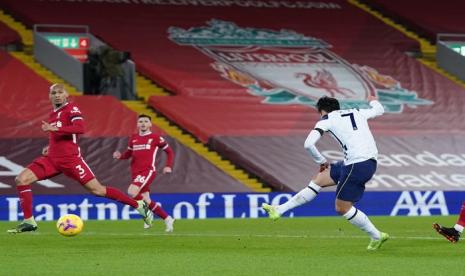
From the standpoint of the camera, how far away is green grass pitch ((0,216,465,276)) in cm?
1055

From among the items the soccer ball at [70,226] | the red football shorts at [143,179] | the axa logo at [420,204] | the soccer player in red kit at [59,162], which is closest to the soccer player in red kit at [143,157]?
the red football shorts at [143,179]

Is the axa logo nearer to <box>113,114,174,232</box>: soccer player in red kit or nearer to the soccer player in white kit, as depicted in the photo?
<box>113,114,174,232</box>: soccer player in red kit

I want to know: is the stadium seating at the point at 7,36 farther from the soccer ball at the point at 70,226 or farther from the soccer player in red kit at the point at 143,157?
the soccer ball at the point at 70,226

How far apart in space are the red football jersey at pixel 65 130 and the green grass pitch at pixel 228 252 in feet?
3.73

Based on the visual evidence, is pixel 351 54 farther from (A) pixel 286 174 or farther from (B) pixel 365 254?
(B) pixel 365 254

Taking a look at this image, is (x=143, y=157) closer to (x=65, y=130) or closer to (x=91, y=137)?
(x=65, y=130)

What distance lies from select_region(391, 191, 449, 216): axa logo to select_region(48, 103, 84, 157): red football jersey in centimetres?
1145

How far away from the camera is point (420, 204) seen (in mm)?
25469

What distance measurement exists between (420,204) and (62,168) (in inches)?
471

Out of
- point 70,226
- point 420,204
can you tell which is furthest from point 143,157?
point 420,204

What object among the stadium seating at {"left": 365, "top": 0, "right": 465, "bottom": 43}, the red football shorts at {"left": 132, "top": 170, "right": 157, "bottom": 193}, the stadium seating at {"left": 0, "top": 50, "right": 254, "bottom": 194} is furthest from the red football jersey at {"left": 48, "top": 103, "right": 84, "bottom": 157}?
the stadium seating at {"left": 365, "top": 0, "right": 465, "bottom": 43}

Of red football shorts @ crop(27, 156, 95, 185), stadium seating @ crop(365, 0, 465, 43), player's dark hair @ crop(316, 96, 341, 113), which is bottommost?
stadium seating @ crop(365, 0, 465, 43)

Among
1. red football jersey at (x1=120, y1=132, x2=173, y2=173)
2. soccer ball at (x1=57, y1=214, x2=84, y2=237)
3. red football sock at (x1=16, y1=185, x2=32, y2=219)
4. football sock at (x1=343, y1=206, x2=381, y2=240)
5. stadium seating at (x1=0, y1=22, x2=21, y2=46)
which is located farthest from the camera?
stadium seating at (x1=0, y1=22, x2=21, y2=46)

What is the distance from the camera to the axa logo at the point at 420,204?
2536 centimetres
